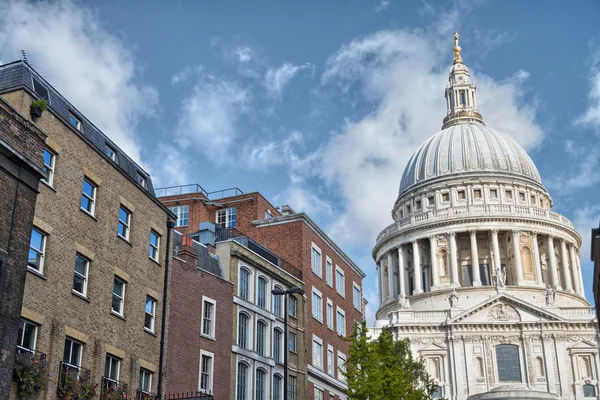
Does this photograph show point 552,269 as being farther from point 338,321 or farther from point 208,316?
point 208,316

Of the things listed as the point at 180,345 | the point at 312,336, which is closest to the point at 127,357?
the point at 180,345

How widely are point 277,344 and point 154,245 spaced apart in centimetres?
1139

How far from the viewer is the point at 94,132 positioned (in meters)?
30.8

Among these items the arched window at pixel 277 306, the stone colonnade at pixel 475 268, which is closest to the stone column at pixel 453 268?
the stone colonnade at pixel 475 268

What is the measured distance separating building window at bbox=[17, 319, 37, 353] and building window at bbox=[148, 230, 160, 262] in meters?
8.46

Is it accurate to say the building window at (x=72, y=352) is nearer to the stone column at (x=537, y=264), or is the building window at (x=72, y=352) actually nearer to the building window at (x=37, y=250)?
the building window at (x=37, y=250)

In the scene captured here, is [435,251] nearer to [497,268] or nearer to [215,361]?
[497,268]

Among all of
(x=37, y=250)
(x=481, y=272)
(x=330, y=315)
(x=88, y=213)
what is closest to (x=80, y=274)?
(x=88, y=213)

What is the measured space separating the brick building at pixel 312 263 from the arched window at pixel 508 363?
3278cm

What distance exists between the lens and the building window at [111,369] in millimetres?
28172

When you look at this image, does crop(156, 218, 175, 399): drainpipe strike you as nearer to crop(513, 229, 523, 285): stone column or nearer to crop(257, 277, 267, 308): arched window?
crop(257, 277, 267, 308): arched window

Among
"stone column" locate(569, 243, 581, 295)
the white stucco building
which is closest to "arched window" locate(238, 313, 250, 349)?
the white stucco building

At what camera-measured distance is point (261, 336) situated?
1602 inches

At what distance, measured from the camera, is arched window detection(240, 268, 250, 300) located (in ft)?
129
